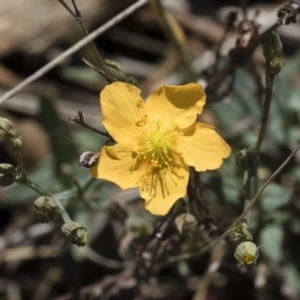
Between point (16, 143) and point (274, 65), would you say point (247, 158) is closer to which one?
point (274, 65)

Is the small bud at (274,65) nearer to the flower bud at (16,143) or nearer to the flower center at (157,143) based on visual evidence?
the flower center at (157,143)

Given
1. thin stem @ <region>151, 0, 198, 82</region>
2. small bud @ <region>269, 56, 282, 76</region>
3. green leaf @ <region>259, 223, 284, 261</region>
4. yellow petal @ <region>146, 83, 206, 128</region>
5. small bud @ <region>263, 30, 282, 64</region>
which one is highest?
small bud @ <region>263, 30, 282, 64</region>

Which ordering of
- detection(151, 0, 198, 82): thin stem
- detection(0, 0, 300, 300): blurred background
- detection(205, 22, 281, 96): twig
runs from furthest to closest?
detection(151, 0, 198, 82): thin stem, detection(0, 0, 300, 300): blurred background, detection(205, 22, 281, 96): twig

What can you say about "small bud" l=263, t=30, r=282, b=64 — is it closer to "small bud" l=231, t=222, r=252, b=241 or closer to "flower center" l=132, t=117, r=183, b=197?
"flower center" l=132, t=117, r=183, b=197

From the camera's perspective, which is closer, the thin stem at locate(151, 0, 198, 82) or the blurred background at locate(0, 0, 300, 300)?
the blurred background at locate(0, 0, 300, 300)

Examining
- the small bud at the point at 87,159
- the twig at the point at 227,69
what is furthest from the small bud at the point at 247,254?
the twig at the point at 227,69

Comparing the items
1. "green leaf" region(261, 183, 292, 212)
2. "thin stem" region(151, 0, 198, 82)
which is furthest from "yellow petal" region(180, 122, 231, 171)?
"thin stem" region(151, 0, 198, 82)
